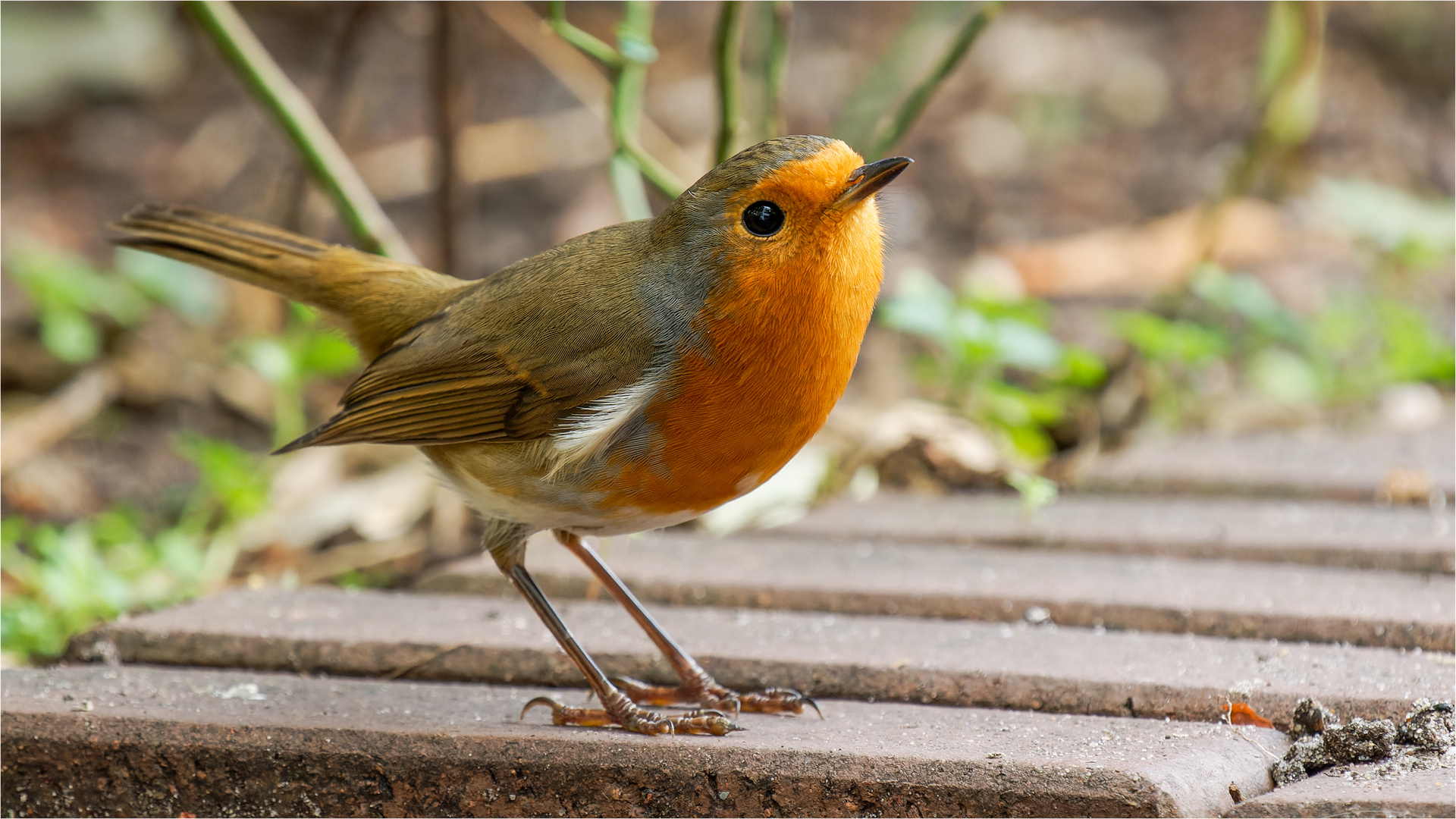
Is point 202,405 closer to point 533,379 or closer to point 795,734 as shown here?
point 533,379

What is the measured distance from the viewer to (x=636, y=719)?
7.86 feet

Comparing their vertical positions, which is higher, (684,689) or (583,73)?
(583,73)

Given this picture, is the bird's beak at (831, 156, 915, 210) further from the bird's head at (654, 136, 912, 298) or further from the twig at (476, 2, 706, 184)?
the twig at (476, 2, 706, 184)

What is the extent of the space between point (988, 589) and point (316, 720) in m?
1.30

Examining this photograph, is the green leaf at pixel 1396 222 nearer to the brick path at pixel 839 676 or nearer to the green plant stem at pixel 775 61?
the brick path at pixel 839 676

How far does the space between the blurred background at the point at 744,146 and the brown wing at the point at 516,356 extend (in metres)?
0.60

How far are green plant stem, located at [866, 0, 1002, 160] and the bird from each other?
4.27 ft

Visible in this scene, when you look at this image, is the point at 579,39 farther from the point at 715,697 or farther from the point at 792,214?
the point at 715,697

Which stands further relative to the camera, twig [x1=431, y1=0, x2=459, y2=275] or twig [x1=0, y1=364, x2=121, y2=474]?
twig [x1=0, y1=364, x2=121, y2=474]

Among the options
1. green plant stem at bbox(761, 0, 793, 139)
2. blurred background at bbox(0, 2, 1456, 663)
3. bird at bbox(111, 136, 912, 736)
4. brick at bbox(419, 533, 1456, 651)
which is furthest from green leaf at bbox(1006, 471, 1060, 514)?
green plant stem at bbox(761, 0, 793, 139)

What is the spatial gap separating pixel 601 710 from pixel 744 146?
282 centimetres

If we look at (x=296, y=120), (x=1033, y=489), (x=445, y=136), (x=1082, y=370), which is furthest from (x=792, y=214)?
(x=445, y=136)

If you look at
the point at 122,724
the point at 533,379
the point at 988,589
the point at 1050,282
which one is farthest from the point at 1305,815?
the point at 1050,282

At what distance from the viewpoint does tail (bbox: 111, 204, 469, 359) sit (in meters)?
3.11
